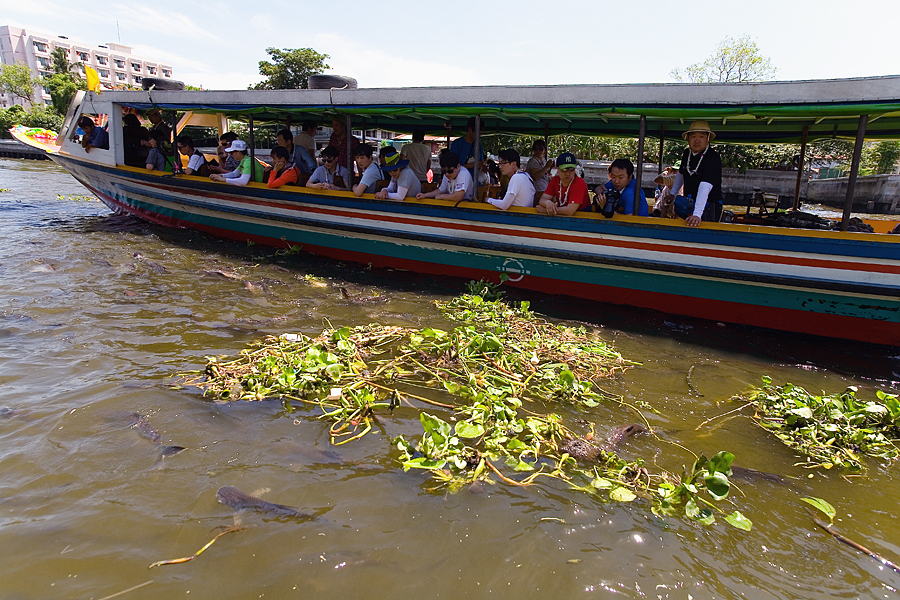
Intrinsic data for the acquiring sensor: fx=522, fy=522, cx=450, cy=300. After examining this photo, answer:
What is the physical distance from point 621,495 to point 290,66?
160 feet

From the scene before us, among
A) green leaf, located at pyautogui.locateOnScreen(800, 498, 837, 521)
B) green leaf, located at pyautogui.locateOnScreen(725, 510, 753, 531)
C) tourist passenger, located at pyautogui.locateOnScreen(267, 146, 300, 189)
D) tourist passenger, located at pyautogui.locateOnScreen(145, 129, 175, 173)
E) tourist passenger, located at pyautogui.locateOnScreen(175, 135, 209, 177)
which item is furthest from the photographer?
tourist passenger, located at pyautogui.locateOnScreen(145, 129, 175, 173)

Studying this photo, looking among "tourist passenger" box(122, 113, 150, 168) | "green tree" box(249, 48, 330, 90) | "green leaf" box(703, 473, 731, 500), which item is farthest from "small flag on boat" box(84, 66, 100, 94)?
"green tree" box(249, 48, 330, 90)

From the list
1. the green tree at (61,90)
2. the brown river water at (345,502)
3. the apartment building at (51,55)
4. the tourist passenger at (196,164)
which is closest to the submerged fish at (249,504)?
the brown river water at (345,502)

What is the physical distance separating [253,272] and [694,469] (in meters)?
6.02

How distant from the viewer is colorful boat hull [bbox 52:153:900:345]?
5086mm

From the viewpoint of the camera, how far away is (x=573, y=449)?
10.4 feet

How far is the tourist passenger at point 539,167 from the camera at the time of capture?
838 cm

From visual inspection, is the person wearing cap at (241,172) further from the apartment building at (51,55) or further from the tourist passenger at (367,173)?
the apartment building at (51,55)

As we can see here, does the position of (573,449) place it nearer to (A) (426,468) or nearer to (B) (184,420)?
(A) (426,468)

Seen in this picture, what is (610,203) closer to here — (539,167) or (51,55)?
(539,167)

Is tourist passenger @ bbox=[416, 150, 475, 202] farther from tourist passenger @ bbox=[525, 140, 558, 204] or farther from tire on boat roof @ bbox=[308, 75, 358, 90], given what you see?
tire on boat roof @ bbox=[308, 75, 358, 90]

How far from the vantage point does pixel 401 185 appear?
23.1ft

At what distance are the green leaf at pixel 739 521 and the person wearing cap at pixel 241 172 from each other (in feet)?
25.4

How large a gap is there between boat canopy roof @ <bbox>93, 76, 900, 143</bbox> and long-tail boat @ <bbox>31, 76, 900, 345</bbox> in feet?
0.05
